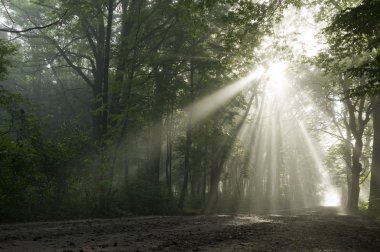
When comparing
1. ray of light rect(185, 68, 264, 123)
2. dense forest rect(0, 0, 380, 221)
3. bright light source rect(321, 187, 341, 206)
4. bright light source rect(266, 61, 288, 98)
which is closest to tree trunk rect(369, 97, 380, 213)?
dense forest rect(0, 0, 380, 221)

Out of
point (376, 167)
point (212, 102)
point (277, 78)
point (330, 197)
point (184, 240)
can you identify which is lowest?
point (184, 240)

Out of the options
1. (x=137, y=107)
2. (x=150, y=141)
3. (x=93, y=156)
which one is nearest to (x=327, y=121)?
(x=150, y=141)

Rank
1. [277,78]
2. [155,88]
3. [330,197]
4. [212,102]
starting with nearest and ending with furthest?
[212,102] → [155,88] → [277,78] → [330,197]

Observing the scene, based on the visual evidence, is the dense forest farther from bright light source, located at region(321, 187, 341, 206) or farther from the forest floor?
bright light source, located at region(321, 187, 341, 206)

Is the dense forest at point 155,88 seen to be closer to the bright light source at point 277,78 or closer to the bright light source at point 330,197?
the bright light source at point 277,78

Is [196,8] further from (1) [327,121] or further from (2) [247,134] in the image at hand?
(2) [247,134]

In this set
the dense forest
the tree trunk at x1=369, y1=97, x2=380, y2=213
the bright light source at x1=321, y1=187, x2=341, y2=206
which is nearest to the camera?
the dense forest

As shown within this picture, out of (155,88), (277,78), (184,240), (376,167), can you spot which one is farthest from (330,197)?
(184,240)

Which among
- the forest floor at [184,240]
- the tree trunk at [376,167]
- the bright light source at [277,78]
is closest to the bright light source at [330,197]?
the bright light source at [277,78]

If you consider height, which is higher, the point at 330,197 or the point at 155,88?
the point at 155,88

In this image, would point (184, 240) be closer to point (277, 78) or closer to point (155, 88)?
point (155, 88)

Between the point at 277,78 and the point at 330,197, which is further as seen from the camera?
the point at 330,197

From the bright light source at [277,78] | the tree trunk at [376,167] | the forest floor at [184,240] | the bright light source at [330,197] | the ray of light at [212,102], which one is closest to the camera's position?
the forest floor at [184,240]

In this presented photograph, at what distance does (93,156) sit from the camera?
17.3 m
